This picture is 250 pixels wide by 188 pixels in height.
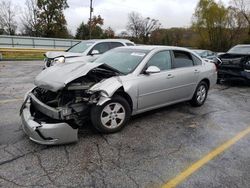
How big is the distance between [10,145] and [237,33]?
134ft

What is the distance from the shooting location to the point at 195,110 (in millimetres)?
5980

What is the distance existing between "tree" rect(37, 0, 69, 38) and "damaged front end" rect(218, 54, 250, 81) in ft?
128

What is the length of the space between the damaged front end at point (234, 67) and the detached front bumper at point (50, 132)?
737 centimetres

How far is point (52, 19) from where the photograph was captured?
146 feet

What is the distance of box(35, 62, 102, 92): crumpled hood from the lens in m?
3.90

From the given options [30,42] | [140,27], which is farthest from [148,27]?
[30,42]

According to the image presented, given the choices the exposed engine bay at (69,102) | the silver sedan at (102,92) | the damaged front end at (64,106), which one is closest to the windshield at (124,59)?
Result: the silver sedan at (102,92)

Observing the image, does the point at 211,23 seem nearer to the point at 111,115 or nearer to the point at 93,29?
the point at 93,29

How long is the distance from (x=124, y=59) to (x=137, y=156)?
7.40 feet

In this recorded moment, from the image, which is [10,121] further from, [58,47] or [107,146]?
[58,47]

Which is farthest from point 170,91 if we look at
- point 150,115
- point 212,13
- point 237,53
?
point 212,13

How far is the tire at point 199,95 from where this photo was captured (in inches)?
243

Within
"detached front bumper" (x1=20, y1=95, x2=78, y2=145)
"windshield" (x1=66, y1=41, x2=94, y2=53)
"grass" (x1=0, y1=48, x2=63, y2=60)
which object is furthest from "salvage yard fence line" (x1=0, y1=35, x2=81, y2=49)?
"detached front bumper" (x1=20, y1=95, x2=78, y2=145)

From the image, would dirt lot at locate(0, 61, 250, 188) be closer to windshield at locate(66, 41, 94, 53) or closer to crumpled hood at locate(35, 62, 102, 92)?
crumpled hood at locate(35, 62, 102, 92)
